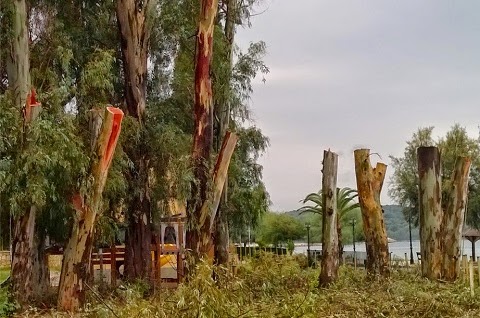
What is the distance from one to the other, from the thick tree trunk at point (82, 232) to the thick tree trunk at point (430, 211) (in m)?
5.56

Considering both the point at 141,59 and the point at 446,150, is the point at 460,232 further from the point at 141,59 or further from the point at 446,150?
the point at 446,150

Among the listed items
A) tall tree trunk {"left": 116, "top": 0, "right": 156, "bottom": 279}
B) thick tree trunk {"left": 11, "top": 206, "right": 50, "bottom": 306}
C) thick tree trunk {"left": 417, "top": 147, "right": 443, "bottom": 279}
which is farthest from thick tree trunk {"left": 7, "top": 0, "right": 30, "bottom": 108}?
thick tree trunk {"left": 417, "top": 147, "right": 443, "bottom": 279}

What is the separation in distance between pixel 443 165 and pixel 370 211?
14987 mm

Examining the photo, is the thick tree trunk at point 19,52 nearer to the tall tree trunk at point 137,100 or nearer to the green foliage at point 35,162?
the green foliage at point 35,162

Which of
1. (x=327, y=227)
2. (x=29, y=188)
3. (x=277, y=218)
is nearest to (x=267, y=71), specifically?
(x=327, y=227)

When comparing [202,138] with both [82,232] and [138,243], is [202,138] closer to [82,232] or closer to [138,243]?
[82,232]

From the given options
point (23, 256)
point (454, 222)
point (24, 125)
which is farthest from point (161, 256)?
point (454, 222)

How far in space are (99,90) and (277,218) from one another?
3720 cm

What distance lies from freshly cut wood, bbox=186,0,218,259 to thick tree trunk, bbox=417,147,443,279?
3.90 m

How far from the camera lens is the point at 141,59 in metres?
15.8

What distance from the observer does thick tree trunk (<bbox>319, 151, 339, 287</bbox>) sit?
12.2 meters

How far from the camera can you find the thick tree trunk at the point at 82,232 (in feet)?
37.5

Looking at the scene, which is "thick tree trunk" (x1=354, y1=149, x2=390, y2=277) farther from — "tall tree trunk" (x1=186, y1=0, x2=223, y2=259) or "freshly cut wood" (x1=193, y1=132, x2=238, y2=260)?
"tall tree trunk" (x1=186, y1=0, x2=223, y2=259)

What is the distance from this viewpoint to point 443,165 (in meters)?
27.3
